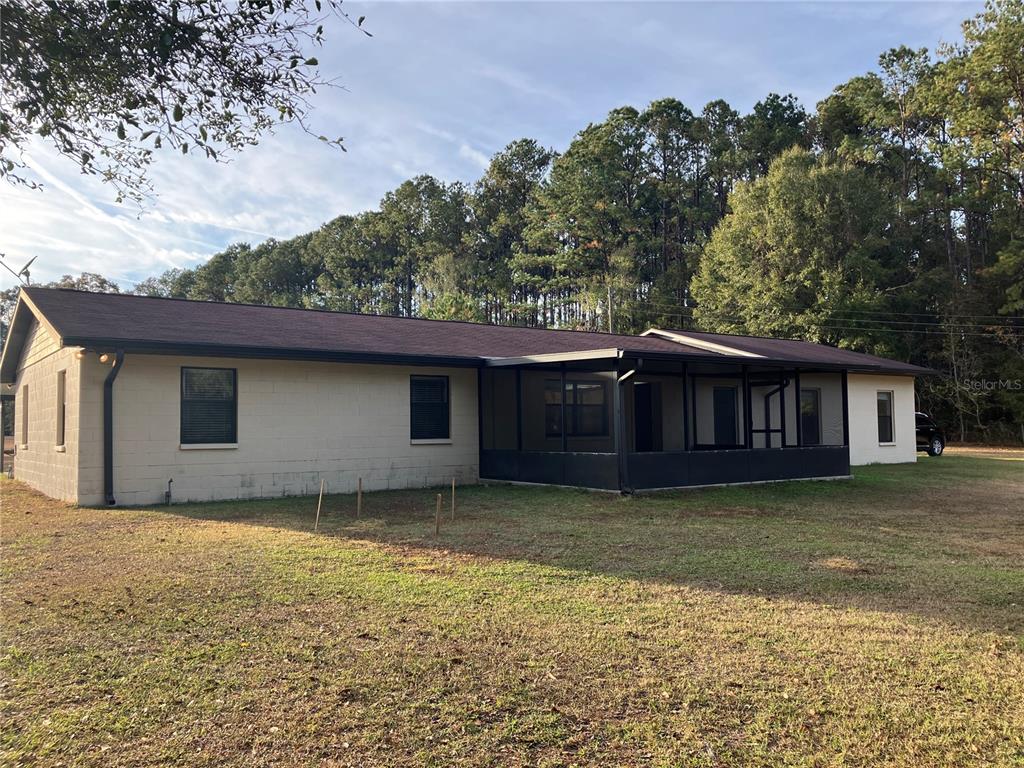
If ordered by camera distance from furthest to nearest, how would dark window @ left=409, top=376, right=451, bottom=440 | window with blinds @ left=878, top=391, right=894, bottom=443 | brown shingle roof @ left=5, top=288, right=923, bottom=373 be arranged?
window with blinds @ left=878, top=391, right=894, bottom=443 < dark window @ left=409, top=376, right=451, bottom=440 < brown shingle roof @ left=5, top=288, right=923, bottom=373

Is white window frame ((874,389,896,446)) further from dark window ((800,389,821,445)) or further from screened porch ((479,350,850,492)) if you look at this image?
dark window ((800,389,821,445))

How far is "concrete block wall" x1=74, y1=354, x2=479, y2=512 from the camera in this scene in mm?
11375

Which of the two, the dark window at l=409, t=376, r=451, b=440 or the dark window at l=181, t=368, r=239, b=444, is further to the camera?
the dark window at l=409, t=376, r=451, b=440

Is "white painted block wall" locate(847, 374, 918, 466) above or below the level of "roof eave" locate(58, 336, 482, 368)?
below

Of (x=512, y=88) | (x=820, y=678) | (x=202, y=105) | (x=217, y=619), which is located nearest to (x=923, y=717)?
(x=820, y=678)

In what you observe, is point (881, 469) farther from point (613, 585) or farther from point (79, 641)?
point (79, 641)

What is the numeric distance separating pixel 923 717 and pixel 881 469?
16332 mm

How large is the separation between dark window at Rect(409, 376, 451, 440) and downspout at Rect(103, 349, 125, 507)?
5.10 meters

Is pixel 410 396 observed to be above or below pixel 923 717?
above

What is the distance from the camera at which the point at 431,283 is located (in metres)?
50.7

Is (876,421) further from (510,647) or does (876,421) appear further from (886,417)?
(510,647)

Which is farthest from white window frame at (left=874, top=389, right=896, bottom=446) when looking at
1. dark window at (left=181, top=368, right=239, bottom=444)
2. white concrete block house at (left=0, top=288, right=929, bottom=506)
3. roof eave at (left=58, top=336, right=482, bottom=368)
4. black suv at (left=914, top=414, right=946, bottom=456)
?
dark window at (left=181, top=368, right=239, bottom=444)

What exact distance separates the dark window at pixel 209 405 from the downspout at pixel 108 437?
40.7 inches

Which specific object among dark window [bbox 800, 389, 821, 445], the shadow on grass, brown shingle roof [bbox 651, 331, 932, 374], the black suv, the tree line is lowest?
the shadow on grass
